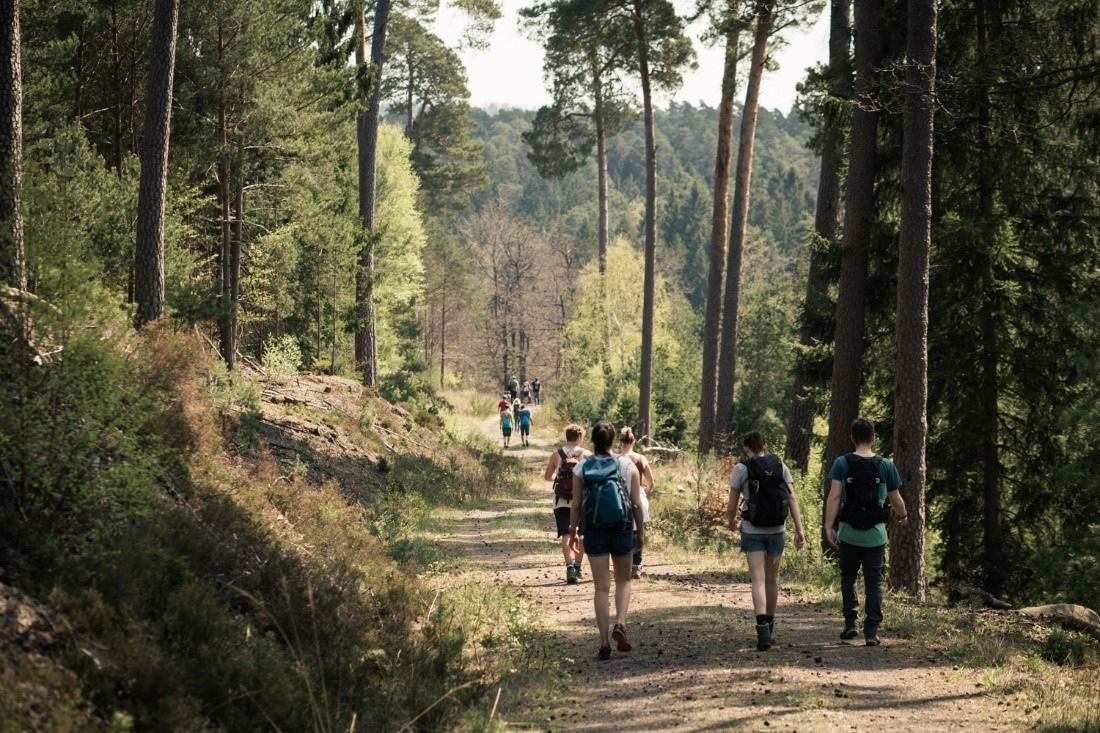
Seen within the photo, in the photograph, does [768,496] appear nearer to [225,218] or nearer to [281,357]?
[225,218]

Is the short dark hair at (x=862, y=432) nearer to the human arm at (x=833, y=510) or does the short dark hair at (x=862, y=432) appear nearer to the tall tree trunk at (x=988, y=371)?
the human arm at (x=833, y=510)

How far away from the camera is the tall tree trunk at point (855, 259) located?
1374 centimetres

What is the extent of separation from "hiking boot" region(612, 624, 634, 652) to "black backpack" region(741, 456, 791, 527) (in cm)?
147

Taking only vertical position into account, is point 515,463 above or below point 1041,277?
below

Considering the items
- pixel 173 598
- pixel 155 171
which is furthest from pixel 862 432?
pixel 155 171

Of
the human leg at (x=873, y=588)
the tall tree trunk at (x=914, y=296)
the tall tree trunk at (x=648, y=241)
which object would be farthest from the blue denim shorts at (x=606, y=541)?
the tall tree trunk at (x=648, y=241)

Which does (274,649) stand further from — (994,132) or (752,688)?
(994,132)

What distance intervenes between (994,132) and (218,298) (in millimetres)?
12202

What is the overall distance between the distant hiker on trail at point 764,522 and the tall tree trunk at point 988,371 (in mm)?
6920

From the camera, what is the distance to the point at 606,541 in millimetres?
7969

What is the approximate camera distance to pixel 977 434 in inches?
568

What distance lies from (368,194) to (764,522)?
20.5 meters

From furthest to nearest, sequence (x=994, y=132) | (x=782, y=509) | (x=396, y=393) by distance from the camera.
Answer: (x=396, y=393) < (x=994, y=132) < (x=782, y=509)

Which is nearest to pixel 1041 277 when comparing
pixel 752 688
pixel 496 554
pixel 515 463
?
pixel 496 554
